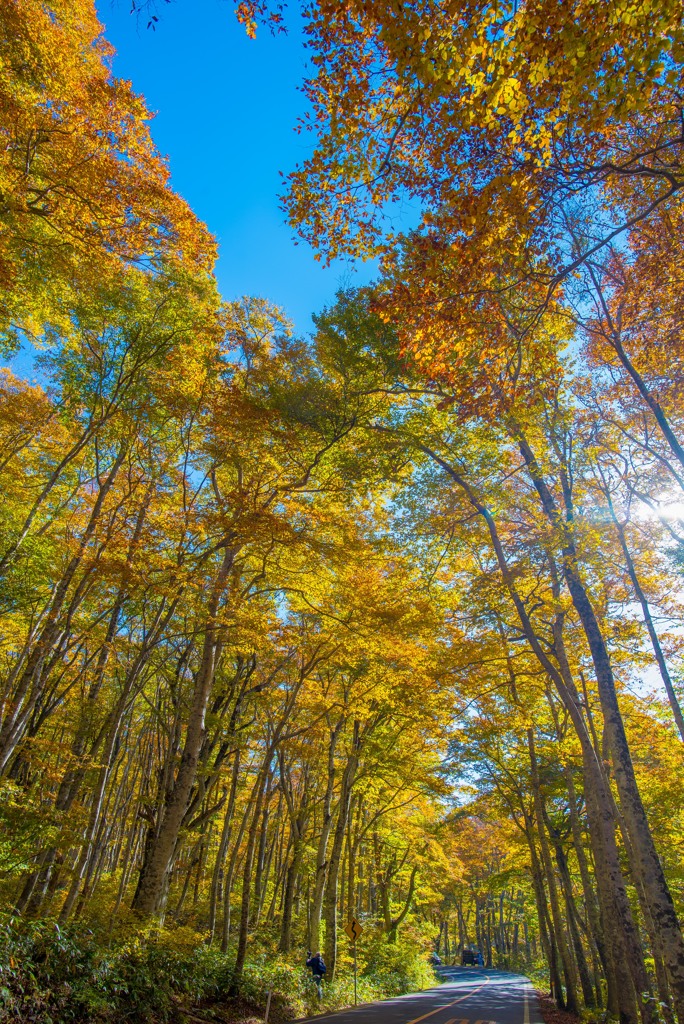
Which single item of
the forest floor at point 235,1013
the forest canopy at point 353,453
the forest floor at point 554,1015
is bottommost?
the forest floor at point 554,1015

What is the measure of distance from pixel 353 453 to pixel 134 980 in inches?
364

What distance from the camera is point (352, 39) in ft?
14.6

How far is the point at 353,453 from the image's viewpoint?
10.5 m

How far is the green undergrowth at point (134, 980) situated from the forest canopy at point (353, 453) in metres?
0.05

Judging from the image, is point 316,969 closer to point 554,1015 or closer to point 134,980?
point 554,1015

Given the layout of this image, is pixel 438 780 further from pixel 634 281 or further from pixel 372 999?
pixel 634 281

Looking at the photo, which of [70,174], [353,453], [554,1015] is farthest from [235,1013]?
[70,174]

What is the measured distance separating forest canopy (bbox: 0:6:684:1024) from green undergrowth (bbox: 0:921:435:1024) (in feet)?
0.17

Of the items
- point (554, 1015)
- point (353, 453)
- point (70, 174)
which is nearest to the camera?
point (70, 174)

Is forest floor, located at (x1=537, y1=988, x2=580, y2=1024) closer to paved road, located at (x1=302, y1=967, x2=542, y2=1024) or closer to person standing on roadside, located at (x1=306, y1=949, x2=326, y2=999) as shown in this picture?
paved road, located at (x1=302, y1=967, x2=542, y2=1024)

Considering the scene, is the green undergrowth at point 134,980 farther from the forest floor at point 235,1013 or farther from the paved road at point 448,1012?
the paved road at point 448,1012

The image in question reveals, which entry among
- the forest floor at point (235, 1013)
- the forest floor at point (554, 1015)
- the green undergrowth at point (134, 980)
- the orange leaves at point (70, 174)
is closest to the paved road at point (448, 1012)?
the forest floor at point (554, 1015)

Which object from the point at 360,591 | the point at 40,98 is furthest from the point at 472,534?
the point at 40,98

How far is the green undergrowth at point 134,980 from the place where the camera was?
19.1 ft
